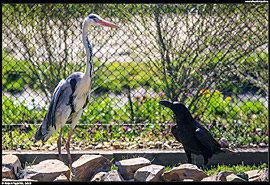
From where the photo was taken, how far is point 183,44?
15.5 ft

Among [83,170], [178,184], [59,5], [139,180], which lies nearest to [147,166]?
[139,180]

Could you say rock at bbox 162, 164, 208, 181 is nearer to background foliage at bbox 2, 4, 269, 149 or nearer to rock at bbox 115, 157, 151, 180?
rock at bbox 115, 157, 151, 180

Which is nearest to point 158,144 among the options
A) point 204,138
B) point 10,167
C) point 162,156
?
point 162,156

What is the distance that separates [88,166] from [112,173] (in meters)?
0.34

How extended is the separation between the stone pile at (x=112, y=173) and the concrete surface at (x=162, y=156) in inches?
26.7

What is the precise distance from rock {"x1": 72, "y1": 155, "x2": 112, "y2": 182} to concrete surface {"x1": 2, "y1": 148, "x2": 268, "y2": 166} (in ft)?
1.93

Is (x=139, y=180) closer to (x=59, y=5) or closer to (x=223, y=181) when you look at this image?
(x=223, y=181)

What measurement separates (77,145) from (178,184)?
178 centimetres

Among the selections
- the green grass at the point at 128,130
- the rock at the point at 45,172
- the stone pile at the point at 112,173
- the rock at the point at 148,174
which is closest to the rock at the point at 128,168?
the stone pile at the point at 112,173

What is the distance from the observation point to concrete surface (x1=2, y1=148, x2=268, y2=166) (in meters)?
4.31

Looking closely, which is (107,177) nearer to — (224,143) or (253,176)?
(253,176)

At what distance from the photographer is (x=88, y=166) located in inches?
142

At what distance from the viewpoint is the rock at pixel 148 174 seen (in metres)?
3.33

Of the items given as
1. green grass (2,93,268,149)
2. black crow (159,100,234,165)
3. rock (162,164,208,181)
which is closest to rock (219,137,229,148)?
green grass (2,93,268,149)
